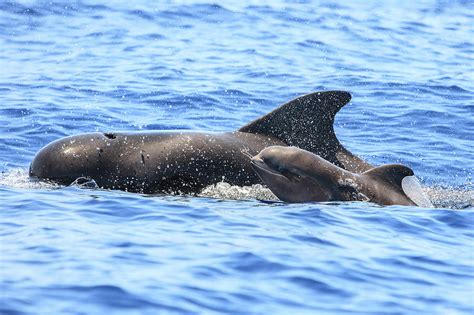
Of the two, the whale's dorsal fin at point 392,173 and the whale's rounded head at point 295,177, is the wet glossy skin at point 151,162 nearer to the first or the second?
the whale's rounded head at point 295,177

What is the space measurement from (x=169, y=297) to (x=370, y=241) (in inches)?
121

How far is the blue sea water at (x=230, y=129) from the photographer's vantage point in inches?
360

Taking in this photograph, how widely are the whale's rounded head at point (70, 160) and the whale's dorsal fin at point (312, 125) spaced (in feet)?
6.63

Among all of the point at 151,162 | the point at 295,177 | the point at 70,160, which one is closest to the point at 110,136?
the point at 70,160

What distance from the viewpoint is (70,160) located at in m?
13.6

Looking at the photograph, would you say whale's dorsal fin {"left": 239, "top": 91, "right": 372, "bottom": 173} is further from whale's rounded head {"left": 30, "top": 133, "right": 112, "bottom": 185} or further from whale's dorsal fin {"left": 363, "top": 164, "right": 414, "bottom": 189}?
whale's rounded head {"left": 30, "top": 133, "right": 112, "bottom": 185}

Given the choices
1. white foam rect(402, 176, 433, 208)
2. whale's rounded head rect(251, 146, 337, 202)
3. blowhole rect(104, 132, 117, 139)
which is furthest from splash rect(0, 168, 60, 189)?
white foam rect(402, 176, 433, 208)

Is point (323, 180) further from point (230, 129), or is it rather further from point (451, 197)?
point (230, 129)

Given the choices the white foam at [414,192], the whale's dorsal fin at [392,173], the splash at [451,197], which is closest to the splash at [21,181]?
the whale's dorsal fin at [392,173]

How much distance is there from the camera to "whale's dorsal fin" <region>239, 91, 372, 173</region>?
13.7 meters

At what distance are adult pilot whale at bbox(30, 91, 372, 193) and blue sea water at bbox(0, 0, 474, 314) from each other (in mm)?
324

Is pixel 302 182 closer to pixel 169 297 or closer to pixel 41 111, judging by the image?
pixel 169 297

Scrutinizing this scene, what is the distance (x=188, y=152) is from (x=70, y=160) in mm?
1541

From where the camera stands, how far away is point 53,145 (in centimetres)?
1392
